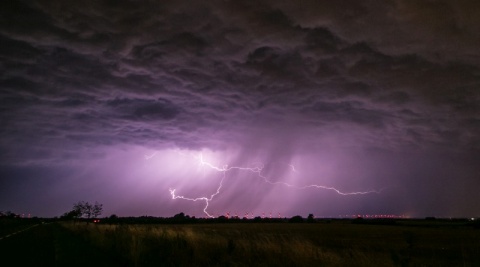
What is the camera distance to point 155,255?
14.4 metres

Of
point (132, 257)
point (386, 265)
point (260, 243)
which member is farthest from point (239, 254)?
point (386, 265)

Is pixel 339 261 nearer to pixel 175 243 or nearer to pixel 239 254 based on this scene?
pixel 239 254

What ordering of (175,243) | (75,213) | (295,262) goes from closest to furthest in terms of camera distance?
(295,262), (175,243), (75,213)

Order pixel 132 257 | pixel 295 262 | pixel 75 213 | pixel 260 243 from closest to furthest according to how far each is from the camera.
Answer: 1. pixel 295 262
2. pixel 132 257
3. pixel 260 243
4. pixel 75 213

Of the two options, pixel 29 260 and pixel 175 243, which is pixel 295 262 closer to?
pixel 175 243

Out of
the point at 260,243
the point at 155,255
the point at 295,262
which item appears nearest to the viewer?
the point at 295,262

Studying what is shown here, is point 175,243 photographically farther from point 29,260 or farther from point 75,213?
point 75,213

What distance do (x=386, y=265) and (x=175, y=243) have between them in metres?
9.41

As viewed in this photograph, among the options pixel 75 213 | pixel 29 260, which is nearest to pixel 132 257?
pixel 29 260

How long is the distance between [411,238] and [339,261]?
603 cm

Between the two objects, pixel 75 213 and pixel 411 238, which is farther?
pixel 75 213

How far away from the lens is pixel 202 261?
12.9m

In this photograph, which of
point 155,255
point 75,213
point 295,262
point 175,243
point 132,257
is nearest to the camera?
point 295,262

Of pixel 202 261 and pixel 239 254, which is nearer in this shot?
pixel 202 261
